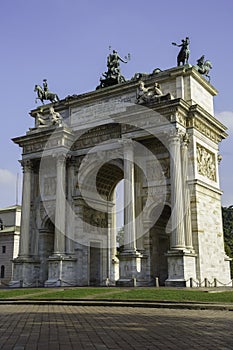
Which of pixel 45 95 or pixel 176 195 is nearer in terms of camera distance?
pixel 176 195

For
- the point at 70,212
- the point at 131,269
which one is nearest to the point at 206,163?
the point at 131,269

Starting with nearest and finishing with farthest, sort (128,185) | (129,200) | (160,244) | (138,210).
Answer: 1. (129,200)
2. (128,185)
3. (138,210)
4. (160,244)

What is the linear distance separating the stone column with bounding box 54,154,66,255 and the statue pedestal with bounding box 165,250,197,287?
968 cm

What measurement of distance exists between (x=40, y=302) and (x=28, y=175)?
19.0 m

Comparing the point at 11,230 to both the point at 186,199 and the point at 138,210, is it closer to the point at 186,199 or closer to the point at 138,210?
the point at 138,210

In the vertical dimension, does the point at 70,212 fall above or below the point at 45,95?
below

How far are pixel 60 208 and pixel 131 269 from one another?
27.6ft

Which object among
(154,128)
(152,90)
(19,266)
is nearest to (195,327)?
(154,128)

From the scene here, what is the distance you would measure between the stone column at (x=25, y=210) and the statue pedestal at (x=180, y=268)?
13627mm

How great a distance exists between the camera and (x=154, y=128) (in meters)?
29.8

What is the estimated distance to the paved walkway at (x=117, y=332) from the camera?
303 inches

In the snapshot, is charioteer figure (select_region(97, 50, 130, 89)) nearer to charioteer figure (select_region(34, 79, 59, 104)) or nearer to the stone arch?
charioteer figure (select_region(34, 79, 59, 104))

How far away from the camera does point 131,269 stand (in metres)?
28.0

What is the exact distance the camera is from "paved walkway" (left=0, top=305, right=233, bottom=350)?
303 inches
